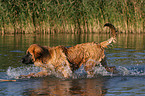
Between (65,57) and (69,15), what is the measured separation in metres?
15.3

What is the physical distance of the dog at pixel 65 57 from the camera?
7.52 metres

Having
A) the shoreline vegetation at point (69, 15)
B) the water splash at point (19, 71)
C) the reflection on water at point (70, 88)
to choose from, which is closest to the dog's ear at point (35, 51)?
the reflection on water at point (70, 88)

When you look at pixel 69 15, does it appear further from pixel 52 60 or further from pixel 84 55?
pixel 52 60

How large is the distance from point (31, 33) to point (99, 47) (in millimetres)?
15503

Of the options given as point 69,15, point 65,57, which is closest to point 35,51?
point 65,57

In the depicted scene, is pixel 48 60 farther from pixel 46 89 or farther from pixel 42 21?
pixel 42 21

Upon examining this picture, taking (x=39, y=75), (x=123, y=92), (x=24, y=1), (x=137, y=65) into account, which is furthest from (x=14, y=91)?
(x=24, y=1)

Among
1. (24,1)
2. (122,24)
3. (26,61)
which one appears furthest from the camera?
(122,24)

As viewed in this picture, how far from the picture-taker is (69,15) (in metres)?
22.8

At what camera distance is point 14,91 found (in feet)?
21.1

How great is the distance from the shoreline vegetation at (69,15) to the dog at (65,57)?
14.5 meters

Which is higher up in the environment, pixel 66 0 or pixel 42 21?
pixel 66 0

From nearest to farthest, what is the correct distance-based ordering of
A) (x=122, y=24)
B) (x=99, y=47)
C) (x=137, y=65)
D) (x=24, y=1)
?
1. (x=99, y=47)
2. (x=137, y=65)
3. (x=24, y=1)
4. (x=122, y=24)

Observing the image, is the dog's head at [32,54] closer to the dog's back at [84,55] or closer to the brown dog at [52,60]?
the brown dog at [52,60]
